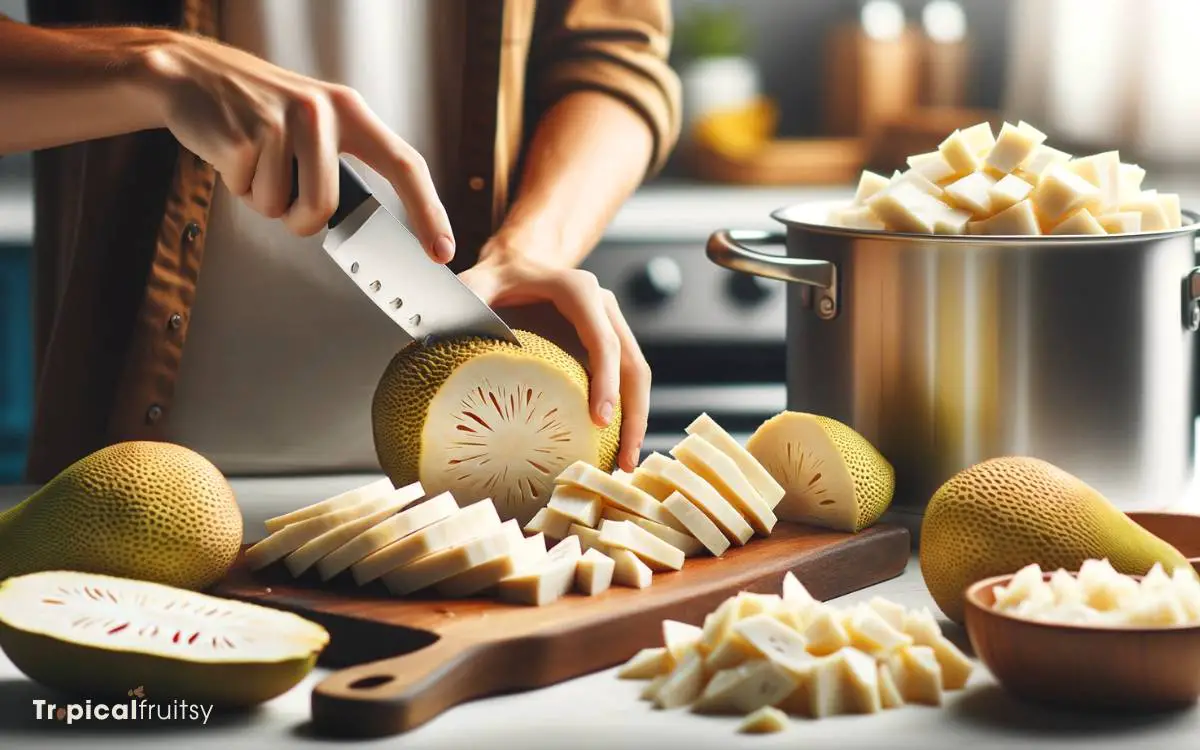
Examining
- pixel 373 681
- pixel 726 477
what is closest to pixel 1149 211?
pixel 726 477

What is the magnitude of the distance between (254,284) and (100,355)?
0.18 meters

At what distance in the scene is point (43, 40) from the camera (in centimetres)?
125

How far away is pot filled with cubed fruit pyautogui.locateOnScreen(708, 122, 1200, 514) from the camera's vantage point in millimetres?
1157

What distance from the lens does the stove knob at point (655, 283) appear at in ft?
8.20

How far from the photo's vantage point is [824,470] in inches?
47.7

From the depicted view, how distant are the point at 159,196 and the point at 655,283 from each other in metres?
1.06

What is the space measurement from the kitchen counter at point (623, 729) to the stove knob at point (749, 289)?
1.69 metres

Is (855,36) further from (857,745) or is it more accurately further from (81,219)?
(857,745)

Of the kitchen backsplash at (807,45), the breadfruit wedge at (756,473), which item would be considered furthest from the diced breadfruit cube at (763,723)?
the kitchen backsplash at (807,45)

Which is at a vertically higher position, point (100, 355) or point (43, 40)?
point (43, 40)

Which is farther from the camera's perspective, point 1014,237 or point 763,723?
point 1014,237

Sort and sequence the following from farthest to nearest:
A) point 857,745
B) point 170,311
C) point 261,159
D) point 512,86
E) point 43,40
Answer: point 512,86 → point 170,311 → point 43,40 → point 261,159 → point 857,745

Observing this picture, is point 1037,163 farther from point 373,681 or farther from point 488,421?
point 373,681

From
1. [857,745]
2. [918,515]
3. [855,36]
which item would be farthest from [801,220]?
[855,36]
